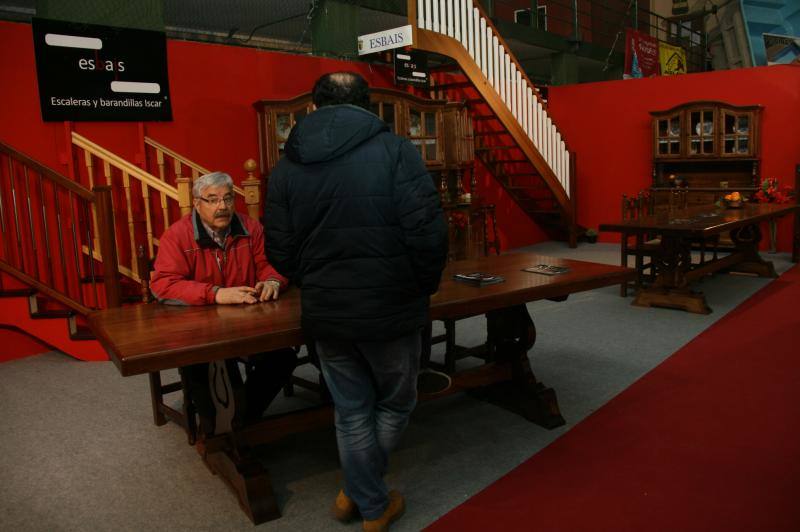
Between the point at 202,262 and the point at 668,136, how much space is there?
308 inches

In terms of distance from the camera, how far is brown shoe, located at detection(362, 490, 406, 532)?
8.02 ft

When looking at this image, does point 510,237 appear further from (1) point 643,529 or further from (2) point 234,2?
(1) point 643,529

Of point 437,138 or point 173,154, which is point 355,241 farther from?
point 437,138

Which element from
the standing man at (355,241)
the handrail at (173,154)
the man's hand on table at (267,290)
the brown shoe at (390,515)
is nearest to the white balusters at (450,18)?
the handrail at (173,154)

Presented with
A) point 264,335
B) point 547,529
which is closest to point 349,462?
point 264,335

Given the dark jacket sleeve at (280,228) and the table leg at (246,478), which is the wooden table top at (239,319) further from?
the table leg at (246,478)

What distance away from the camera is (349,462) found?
2.39 metres

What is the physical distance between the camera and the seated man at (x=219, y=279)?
9.22 feet

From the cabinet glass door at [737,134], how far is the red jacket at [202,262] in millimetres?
7494

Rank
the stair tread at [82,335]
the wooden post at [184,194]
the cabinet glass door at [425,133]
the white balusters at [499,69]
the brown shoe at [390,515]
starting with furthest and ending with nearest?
the cabinet glass door at [425,133]
the white balusters at [499,69]
the stair tread at [82,335]
the wooden post at [184,194]
the brown shoe at [390,515]

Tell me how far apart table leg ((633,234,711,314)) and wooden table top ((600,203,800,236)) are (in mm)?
155

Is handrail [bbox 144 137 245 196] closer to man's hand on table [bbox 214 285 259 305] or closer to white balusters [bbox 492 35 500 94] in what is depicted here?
man's hand on table [bbox 214 285 259 305]

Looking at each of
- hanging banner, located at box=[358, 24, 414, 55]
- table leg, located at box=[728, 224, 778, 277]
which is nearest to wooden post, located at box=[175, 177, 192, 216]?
hanging banner, located at box=[358, 24, 414, 55]

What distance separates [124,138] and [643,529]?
4774mm
